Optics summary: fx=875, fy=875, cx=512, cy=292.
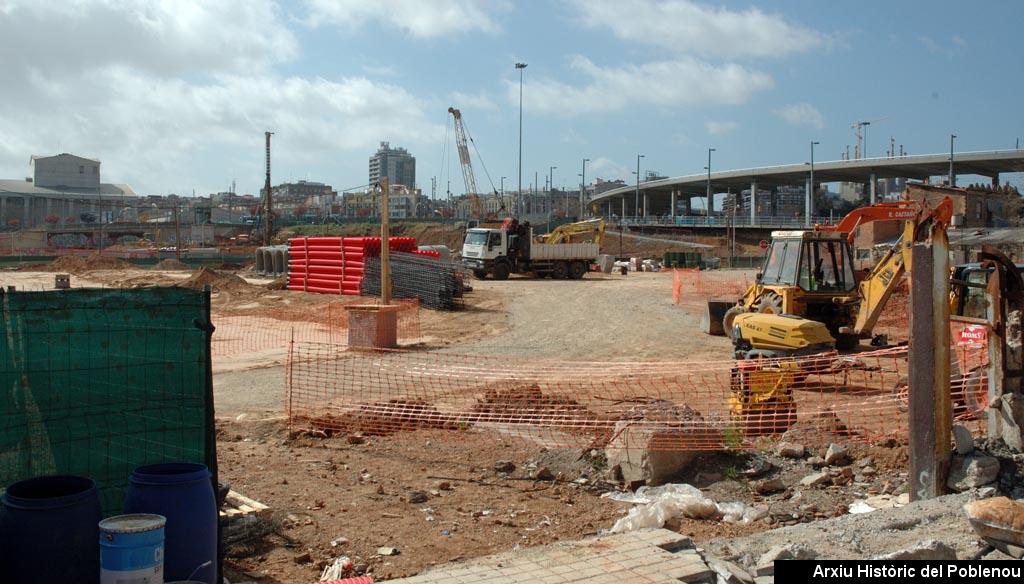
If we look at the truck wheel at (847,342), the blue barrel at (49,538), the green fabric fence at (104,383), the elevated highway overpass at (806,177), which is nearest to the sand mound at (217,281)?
the truck wheel at (847,342)

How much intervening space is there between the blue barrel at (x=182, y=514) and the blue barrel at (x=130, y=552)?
36 centimetres

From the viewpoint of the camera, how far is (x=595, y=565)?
202 inches

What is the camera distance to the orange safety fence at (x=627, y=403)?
8688mm

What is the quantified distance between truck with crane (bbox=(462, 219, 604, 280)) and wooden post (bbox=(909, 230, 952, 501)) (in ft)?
116

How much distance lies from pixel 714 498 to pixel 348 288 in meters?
24.7

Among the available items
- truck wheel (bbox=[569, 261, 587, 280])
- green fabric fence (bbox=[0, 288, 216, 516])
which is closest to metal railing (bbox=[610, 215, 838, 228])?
truck wheel (bbox=[569, 261, 587, 280])

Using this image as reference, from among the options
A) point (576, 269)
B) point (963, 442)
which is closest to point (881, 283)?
point (963, 442)

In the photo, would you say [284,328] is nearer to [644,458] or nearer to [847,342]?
[847,342]

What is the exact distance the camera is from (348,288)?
31.0m

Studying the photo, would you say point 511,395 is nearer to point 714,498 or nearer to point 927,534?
point 714,498

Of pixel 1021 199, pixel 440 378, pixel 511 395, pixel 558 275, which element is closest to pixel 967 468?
pixel 511 395

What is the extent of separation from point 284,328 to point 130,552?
1980cm

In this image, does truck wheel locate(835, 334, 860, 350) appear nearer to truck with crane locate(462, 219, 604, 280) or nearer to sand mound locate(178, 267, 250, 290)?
sand mound locate(178, 267, 250, 290)

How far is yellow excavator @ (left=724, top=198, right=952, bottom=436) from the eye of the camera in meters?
9.53
